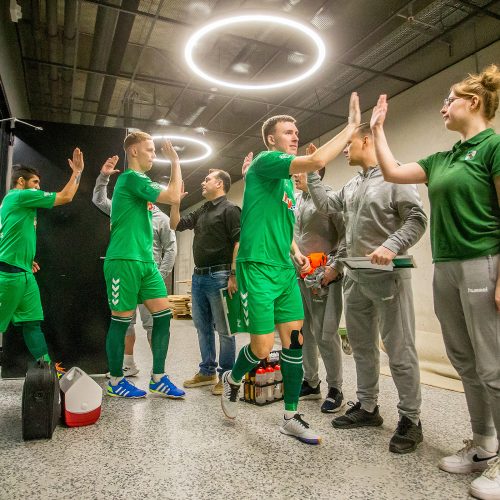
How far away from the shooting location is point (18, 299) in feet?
9.69

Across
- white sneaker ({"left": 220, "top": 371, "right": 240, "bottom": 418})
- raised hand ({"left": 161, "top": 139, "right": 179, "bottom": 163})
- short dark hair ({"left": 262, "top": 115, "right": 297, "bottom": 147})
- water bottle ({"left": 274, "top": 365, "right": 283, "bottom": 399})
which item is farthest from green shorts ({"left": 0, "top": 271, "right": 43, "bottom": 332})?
short dark hair ({"left": 262, "top": 115, "right": 297, "bottom": 147})

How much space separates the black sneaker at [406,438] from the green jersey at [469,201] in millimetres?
954

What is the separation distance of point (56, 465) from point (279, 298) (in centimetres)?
138

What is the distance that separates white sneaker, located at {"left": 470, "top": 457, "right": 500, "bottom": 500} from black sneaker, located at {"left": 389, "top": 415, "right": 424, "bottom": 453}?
0.44 meters

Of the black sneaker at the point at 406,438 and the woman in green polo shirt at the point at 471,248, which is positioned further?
the black sneaker at the point at 406,438

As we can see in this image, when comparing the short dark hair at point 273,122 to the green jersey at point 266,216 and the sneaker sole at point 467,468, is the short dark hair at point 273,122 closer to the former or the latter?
the green jersey at point 266,216

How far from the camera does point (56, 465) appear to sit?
191 centimetres

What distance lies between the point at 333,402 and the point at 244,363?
2.61 feet

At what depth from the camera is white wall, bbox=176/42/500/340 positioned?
5.39 meters

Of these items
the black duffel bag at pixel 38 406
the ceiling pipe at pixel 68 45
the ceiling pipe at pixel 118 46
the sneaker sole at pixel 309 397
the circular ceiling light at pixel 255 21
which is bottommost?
the sneaker sole at pixel 309 397

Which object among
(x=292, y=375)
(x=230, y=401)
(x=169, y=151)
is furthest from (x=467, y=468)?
(x=169, y=151)

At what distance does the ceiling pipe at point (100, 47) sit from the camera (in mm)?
4836

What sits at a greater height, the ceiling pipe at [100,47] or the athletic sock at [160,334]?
the ceiling pipe at [100,47]

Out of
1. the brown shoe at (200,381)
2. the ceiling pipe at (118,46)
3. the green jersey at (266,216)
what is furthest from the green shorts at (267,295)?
the ceiling pipe at (118,46)
